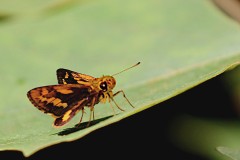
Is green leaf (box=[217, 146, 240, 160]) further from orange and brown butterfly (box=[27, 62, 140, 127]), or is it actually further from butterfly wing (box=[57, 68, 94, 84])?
butterfly wing (box=[57, 68, 94, 84])

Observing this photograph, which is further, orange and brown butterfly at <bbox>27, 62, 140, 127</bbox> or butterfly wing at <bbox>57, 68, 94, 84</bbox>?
butterfly wing at <bbox>57, 68, 94, 84</bbox>

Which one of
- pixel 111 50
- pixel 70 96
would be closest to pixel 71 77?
pixel 70 96

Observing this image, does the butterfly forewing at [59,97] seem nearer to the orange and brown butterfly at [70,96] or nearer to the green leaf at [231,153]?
the orange and brown butterfly at [70,96]

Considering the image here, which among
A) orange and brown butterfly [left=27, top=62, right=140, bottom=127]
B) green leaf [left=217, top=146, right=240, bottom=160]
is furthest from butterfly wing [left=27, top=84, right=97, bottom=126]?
green leaf [left=217, top=146, right=240, bottom=160]

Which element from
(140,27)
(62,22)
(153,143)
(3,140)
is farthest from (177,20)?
(3,140)

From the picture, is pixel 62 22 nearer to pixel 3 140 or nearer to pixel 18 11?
pixel 18 11
